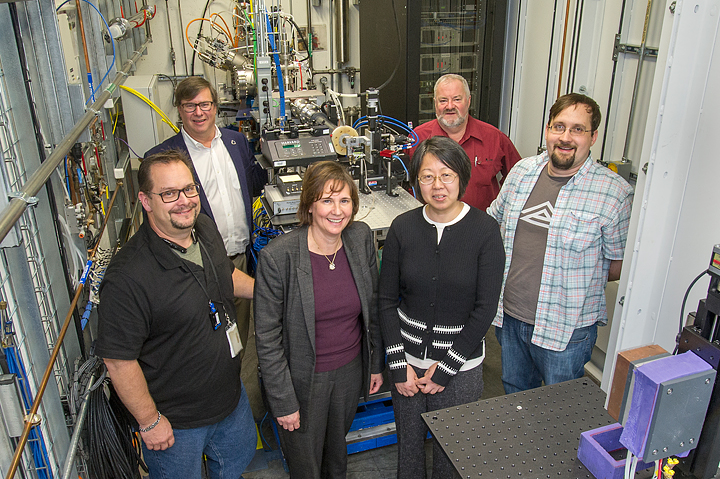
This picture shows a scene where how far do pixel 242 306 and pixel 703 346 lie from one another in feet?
6.46

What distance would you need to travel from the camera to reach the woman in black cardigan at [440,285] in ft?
5.47

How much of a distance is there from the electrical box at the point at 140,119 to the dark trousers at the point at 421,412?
2.64 meters

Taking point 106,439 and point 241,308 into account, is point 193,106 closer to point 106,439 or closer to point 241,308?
point 241,308

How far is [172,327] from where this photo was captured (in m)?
1.53

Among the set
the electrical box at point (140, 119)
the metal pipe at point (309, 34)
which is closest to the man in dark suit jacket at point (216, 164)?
the electrical box at point (140, 119)

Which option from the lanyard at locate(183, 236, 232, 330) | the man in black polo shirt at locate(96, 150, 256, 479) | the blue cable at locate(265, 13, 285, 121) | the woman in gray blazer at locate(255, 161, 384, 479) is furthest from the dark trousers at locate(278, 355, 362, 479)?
the blue cable at locate(265, 13, 285, 121)

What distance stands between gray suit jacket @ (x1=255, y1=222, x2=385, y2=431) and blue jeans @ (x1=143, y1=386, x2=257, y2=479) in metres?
0.17

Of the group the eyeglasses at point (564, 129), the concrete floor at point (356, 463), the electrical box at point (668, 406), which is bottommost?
the concrete floor at point (356, 463)

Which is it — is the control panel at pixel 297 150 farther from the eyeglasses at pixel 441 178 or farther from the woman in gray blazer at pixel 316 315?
the eyeglasses at pixel 441 178

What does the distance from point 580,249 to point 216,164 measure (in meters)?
1.56

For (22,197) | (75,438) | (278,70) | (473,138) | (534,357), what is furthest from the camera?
(278,70)

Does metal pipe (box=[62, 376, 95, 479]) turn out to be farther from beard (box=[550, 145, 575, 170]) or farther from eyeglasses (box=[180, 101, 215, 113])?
beard (box=[550, 145, 575, 170])

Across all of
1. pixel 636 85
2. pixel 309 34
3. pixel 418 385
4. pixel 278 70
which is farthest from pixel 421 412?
pixel 309 34

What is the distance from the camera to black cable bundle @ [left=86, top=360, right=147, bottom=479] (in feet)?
5.19
